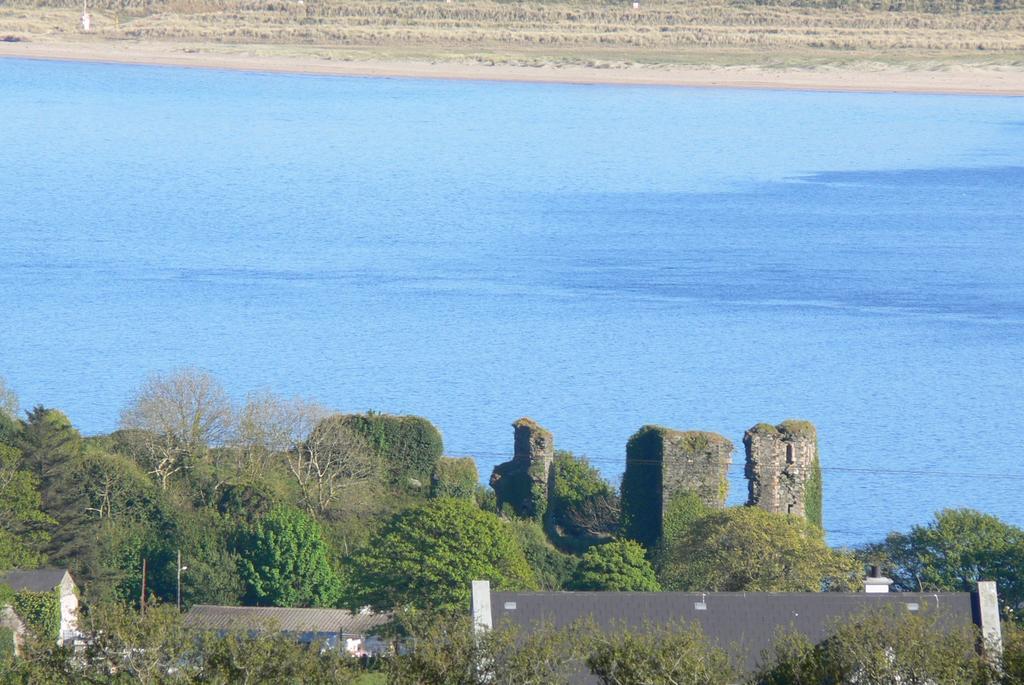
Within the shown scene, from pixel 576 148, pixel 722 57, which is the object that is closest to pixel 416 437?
pixel 576 148

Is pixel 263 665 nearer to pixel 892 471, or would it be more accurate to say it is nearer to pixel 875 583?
pixel 875 583

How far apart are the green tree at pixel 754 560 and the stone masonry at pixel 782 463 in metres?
2.77

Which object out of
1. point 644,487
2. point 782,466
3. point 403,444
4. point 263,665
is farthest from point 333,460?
point 263,665

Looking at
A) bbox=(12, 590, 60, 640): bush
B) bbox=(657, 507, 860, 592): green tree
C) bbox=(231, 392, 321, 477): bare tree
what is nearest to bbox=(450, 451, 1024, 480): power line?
bbox=(231, 392, 321, 477): bare tree

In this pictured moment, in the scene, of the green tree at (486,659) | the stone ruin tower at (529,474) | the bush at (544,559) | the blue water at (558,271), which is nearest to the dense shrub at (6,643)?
the green tree at (486,659)

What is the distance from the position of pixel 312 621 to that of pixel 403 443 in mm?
8827

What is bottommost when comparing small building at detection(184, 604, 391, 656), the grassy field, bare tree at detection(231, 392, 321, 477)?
small building at detection(184, 604, 391, 656)

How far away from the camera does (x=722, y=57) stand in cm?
13662

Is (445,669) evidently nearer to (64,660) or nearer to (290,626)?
(64,660)

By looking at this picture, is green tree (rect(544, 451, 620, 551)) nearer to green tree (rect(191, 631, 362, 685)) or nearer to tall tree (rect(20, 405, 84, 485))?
tall tree (rect(20, 405, 84, 485))

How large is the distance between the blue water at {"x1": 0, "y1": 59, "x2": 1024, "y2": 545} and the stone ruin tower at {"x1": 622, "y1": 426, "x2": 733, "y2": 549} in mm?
10730

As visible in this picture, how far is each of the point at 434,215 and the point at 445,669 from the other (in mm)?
81810

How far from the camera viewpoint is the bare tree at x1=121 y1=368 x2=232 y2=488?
4078cm

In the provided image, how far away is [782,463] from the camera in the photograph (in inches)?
1430
